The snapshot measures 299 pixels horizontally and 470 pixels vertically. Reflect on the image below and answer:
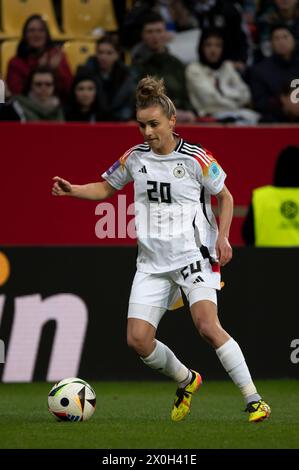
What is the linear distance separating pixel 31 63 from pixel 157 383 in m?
4.18

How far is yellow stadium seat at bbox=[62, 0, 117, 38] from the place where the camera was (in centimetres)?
1500

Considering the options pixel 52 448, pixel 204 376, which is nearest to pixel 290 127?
pixel 204 376

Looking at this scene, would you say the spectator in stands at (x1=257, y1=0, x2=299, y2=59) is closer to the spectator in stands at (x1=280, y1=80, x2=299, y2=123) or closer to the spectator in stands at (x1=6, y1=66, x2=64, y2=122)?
the spectator in stands at (x1=280, y1=80, x2=299, y2=123)

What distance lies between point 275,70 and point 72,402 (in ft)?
22.4

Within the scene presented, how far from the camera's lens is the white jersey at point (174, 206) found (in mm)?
7832

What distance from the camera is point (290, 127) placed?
12289mm

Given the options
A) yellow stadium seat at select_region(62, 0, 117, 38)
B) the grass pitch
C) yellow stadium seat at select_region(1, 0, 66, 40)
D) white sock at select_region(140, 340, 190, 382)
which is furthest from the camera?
yellow stadium seat at select_region(62, 0, 117, 38)

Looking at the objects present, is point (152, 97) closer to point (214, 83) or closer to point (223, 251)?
point (223, 251)

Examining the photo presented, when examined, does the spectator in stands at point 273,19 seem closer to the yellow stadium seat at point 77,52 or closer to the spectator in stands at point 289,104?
the yellow stadium seat at point 77,52

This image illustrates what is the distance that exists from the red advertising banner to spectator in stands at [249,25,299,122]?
1.48 meters
